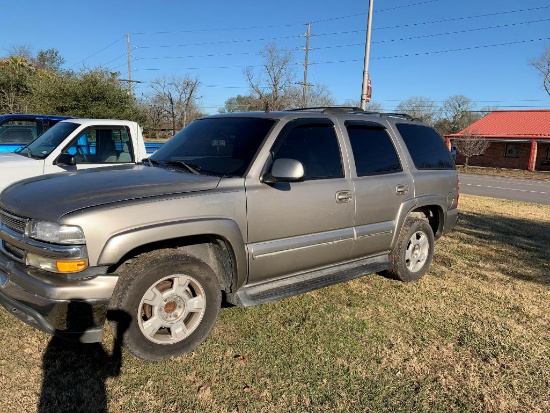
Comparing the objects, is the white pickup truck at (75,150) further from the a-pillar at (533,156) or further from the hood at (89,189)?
the a-pillar at (533,156)

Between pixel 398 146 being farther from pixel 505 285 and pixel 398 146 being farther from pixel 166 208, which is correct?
pixel 166 208

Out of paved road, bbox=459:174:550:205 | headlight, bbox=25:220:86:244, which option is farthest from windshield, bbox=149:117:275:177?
paved road, bbox=459:174:550:205

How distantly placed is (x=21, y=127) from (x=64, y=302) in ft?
24.9

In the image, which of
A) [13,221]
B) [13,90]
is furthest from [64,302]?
[13,90]

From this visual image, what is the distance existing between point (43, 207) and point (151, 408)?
58.8 inches

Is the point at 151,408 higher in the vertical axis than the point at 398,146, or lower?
lower

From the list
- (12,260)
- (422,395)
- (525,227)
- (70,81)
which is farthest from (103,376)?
(70,81)

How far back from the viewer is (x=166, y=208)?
3008 mm

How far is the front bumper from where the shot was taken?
2.76 meters

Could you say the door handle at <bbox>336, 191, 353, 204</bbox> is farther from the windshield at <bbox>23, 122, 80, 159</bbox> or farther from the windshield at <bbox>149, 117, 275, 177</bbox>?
the windshield at <bbox>23, 122, 80, 159</bbox>

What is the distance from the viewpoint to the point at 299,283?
385 centimetres

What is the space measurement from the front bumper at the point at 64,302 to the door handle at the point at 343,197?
2084 millimetres

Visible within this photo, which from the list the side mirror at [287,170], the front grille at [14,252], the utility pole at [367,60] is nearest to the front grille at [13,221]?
the front grille at [14,252]

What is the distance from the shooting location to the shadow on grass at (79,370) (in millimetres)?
2697
